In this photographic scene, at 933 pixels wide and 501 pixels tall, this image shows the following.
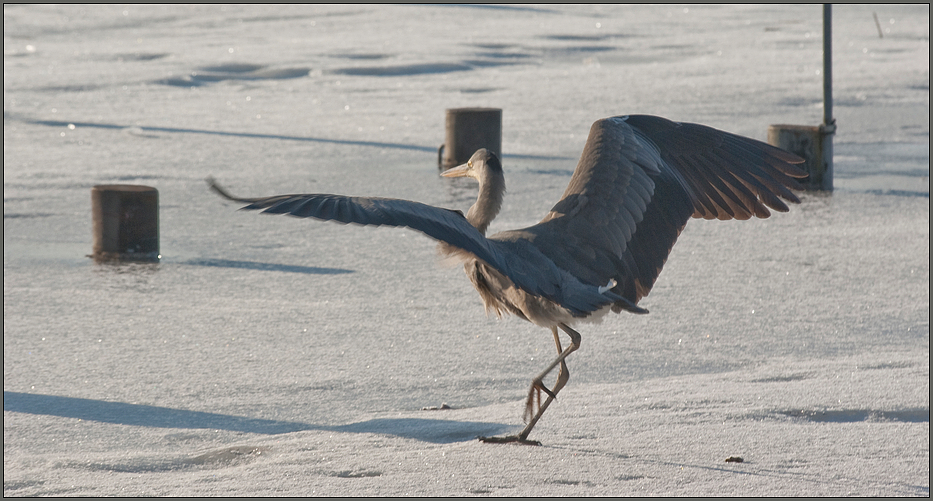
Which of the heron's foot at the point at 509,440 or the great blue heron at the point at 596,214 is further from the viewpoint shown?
the heron's foot at the point at 509,440

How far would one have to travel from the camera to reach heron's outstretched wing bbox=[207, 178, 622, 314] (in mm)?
2932

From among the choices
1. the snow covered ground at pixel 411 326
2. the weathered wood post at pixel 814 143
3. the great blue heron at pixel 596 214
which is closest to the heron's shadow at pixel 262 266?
the snow covered ground at pixel 411 326

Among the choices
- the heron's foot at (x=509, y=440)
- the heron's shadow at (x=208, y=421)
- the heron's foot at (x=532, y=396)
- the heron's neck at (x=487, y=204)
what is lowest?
the heron's shadow at (x=208, y=421)

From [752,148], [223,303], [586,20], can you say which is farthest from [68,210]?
[586,20]

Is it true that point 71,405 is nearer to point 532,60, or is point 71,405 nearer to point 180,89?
point 180,89

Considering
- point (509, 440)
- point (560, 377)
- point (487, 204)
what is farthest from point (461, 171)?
point (509, 440)

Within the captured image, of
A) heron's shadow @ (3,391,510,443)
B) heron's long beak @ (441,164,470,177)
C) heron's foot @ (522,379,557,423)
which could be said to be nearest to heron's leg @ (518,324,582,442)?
heron's foot @ (522,379,557,423)

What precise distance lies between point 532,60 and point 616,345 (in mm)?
11336

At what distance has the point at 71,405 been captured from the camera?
158 inches

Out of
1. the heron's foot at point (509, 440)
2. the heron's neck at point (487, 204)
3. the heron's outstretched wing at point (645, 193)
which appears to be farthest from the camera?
the heron's neck at point (487, 204)

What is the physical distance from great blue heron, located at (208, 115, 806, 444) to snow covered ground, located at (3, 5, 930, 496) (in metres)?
0.43

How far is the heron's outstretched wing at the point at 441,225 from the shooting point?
115 inches

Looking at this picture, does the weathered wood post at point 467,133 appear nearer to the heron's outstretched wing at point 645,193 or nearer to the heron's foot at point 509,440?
the heron's outstretched wing at point 645,193

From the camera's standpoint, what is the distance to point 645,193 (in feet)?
13.4
